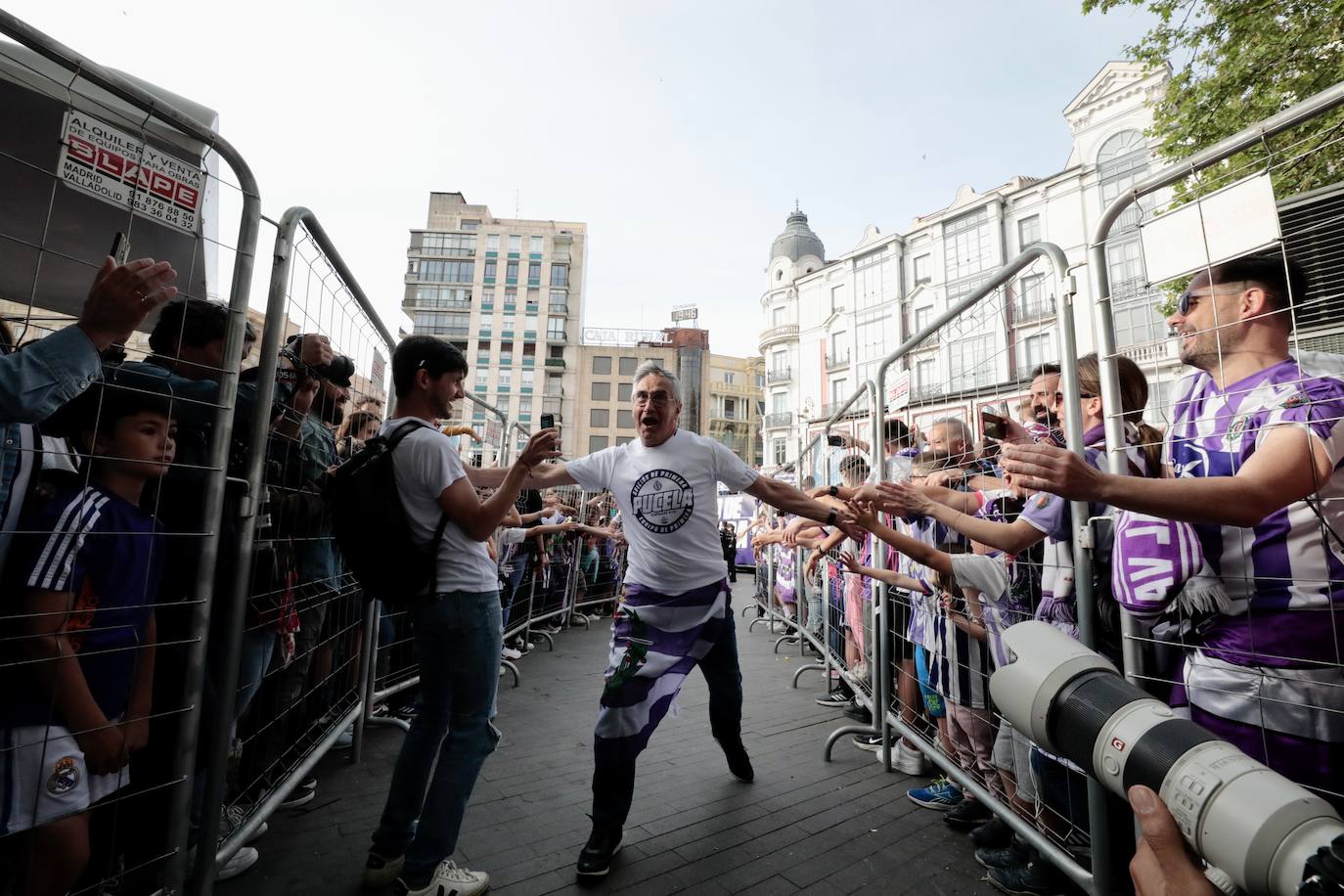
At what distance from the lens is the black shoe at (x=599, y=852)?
2.41 m

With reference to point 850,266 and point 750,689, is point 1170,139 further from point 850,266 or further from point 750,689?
point 850,266

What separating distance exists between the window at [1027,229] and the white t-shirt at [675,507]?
29.0 meters

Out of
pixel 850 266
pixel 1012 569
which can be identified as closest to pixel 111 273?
pixel 1012 569

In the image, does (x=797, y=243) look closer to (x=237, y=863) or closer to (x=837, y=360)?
(x=837, y=360)

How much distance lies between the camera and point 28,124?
2061 millimetres

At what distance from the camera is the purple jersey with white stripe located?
4.69ft

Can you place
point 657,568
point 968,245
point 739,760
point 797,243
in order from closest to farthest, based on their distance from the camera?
point 657,568 < point 739,760 < point 968,245 < point 797,243

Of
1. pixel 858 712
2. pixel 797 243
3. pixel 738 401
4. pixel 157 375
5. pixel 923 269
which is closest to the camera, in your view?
pixel 157 375

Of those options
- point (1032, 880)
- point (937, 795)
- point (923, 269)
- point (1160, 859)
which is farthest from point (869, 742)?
point (923, 269)

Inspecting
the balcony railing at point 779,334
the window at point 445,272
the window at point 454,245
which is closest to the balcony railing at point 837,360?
the balcony railing at point 779,334

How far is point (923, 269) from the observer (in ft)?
102

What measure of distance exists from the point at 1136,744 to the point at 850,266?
37025mm

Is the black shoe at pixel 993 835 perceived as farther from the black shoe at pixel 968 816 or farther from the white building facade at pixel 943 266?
the white building facade at pixel 943 266

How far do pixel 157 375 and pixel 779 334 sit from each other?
40332 millimetres
